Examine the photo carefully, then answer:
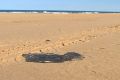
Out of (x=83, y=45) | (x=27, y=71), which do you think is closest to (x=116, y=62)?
(x=27, y=71)

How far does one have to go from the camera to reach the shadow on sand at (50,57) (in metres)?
9.58

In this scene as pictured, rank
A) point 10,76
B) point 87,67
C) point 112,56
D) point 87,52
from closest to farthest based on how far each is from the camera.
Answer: point 10,76 → point 87,67 → point 112,56 → point 87,52

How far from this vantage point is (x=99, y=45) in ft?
39.6

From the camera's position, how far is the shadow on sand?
9581mm

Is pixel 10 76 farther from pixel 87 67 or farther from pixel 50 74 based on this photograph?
pixel 87 67

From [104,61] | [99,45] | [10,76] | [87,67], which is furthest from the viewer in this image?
[99,45]

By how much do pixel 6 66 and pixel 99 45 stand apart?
422 cm

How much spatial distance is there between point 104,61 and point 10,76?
109 inches

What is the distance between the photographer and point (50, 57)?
32.4 ft

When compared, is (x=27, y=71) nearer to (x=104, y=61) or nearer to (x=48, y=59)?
(x=48, y=59)

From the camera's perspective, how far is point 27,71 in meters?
8.34

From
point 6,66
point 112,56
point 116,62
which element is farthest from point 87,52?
point 6,66

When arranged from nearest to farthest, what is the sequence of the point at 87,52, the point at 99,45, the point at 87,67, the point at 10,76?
the point at 10,76
the point at 87,67
the point at 87,52
the point at 99,45

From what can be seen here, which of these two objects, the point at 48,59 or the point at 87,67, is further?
the point at 48,59
